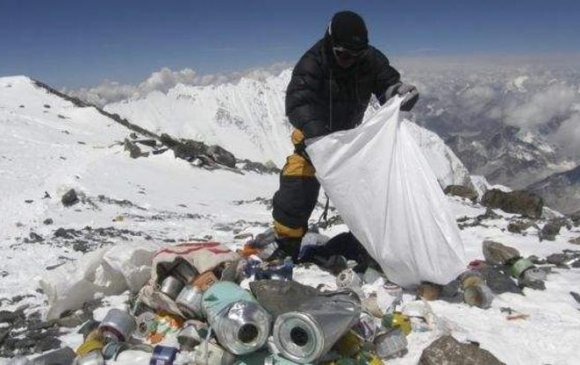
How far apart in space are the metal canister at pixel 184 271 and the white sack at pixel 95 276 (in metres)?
0.45

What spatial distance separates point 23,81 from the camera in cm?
3081

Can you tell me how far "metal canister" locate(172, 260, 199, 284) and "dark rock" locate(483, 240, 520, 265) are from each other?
355 centimetres

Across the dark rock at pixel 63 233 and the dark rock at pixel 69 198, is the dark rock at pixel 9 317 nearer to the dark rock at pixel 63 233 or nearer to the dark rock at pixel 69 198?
the dark rock at pixel 63 233

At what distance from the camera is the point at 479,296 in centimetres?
495

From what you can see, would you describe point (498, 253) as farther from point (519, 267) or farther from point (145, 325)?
point (145, 325)

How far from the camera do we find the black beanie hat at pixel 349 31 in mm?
5117

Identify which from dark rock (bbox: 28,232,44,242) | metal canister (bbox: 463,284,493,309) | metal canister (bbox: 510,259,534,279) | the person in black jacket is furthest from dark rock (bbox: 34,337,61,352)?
dark rock (bbox: 28,232,44,242)

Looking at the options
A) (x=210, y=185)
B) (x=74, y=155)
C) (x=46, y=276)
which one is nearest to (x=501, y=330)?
(x=46, y=276)

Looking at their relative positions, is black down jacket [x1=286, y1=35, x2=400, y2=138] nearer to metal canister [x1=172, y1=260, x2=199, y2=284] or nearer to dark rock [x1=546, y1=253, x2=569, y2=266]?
metal canister [x1=172, y1=260, x2=199, y2=284]

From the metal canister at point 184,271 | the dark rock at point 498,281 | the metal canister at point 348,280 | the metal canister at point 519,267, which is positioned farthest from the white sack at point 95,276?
the metal canister at point 519,267

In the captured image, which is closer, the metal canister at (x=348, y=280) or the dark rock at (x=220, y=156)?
the metal canister at (x=348, y=280)

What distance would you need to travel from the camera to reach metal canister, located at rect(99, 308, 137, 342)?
426 centimetres

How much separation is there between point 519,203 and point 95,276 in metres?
12.0

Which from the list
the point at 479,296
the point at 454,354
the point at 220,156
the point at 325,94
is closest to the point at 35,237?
the point at 325,94
